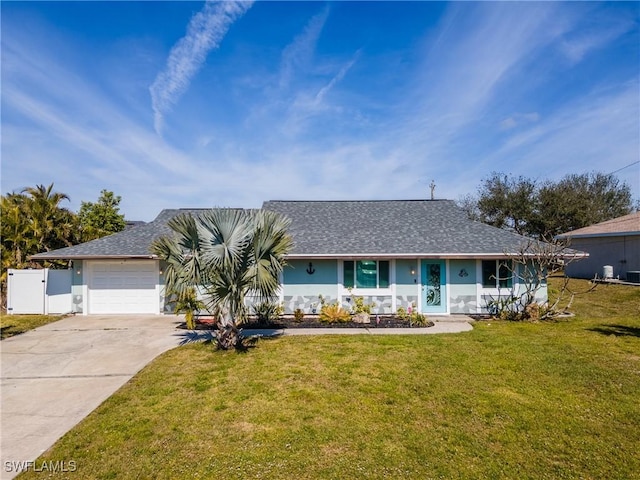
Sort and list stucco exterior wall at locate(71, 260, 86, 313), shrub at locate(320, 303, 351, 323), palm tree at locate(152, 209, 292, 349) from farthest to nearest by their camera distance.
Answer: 1. stucco exterior wall at locate(71, 260, 86, 313)
2. shrub at locate(320, 303, 351, 323)
3. palm tree at locate(152, 209, 292, 349)

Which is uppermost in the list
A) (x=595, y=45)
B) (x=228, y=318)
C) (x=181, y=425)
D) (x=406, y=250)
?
(x=595, y=45)

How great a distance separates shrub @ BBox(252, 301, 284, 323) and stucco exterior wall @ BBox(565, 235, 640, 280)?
19.2 meters

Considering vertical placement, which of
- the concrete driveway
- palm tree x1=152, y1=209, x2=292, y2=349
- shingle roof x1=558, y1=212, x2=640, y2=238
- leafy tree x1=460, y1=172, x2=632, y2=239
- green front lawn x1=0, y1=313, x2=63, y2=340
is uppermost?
leafy tree x1=460, y1=172, x2=632, y2=239

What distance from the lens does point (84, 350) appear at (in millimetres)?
9039

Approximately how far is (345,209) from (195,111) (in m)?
8.74

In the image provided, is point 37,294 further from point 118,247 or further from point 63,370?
point 63,370

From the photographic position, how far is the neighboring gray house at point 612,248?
19.7 metres

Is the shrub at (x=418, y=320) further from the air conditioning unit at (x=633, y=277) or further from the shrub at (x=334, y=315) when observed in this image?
the air conditioning unit at (x=633, y=277)

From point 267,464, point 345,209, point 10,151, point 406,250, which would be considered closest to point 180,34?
point 10,151

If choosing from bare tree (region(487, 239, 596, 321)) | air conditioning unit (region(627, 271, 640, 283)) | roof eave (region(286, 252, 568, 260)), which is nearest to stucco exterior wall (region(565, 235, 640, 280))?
air conditioning unit (region(627, 271, 640, 283))

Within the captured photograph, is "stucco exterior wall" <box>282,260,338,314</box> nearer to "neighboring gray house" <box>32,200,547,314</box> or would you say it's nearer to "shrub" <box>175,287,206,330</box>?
"neighboring gray house" <box>32,200,547,314</box>

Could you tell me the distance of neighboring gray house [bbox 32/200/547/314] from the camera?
1301 centimetres

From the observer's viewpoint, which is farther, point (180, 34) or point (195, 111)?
point (195, 111)

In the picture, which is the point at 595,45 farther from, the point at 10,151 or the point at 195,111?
the point at 10,151
